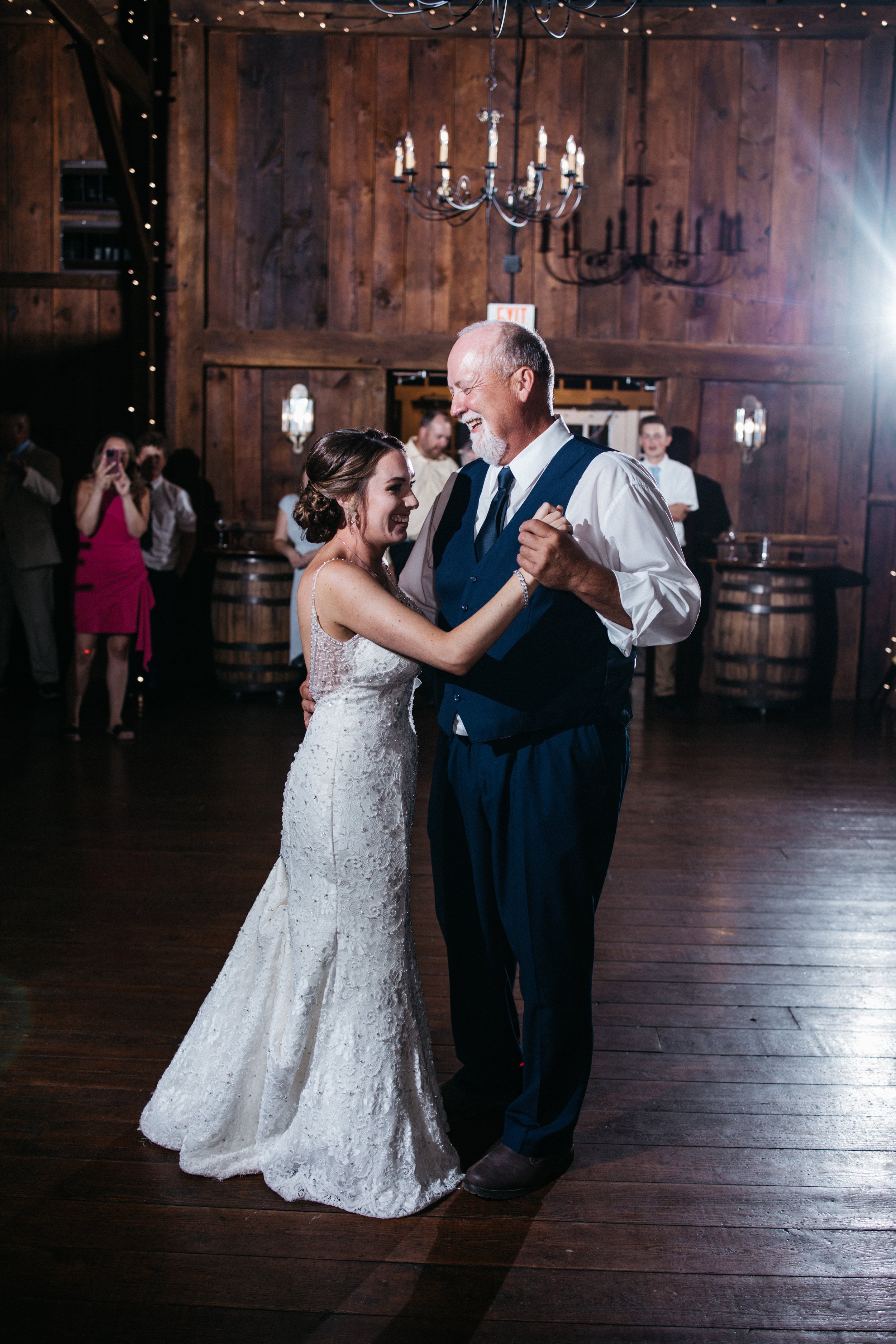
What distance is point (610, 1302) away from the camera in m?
1.72

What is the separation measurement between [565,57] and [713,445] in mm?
2503

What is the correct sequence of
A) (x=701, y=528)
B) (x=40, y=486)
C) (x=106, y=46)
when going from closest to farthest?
1. (x=106, y=46)
2. (x=40, y=486)
3. (x=701, y=528)

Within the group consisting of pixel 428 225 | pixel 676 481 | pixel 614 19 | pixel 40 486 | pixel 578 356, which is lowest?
pixel 40 486

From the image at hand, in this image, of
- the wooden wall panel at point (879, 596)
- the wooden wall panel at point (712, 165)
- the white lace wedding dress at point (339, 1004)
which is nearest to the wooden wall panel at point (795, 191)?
the wooden wall panel at point (712, 165)

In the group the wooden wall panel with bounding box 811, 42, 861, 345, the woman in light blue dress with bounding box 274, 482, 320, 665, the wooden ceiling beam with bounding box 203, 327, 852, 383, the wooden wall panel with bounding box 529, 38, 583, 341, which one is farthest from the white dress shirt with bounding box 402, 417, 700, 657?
the wooden wall panel with bounding box 811, 42, 861, 345

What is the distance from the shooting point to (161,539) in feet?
21.4

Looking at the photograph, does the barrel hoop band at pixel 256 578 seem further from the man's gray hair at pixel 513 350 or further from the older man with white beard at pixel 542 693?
the man's gray hair at pixel 513 350

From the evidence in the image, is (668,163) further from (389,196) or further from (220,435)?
(220,435)

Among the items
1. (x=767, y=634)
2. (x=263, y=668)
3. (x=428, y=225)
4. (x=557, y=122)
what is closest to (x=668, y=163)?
(x=557, y=122)

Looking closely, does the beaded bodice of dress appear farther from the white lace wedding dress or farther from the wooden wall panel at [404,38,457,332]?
the wooden wall panel at [404,38,457,332]

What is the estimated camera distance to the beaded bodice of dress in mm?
1943

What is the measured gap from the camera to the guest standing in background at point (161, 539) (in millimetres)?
6301

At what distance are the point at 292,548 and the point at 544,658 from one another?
188 inches

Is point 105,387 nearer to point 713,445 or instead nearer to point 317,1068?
point 713,445
